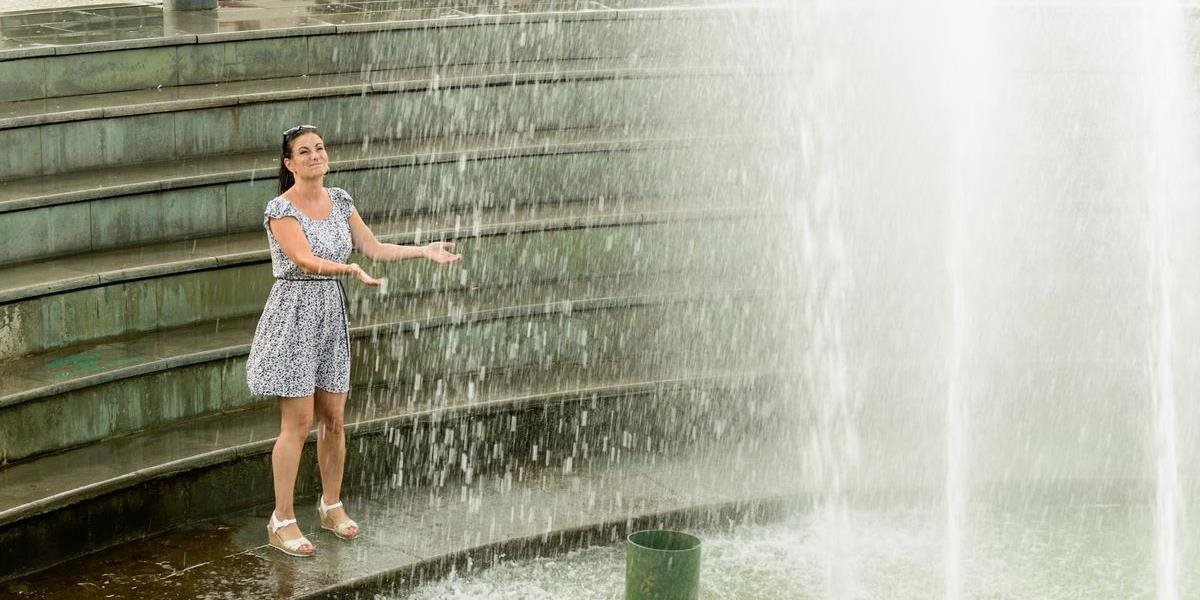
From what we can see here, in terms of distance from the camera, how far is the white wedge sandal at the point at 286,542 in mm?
6070

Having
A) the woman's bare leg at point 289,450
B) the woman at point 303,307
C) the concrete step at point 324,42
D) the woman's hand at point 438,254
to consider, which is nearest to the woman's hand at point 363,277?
the woman at point 303,307

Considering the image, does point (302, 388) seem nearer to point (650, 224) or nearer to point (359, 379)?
point (359, 379)

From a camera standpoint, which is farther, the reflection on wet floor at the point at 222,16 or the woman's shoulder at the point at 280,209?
the reflection on wet floor at the point at 222,16

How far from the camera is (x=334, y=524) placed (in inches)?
249

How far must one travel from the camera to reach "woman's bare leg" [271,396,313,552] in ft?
19.6

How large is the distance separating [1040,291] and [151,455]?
5524 mm

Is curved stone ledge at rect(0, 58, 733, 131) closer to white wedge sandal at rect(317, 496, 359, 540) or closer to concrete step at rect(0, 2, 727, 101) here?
concrete step at rect(0, 2, 727, 101)

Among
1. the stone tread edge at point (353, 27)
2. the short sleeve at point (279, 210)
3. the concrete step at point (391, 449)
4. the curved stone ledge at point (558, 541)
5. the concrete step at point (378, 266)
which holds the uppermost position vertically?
the stone tread edge at point (353, 27)

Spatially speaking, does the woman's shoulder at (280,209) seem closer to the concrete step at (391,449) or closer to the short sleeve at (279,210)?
the short sleeve at (279,210)

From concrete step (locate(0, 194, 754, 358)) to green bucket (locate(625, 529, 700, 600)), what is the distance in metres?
3.01

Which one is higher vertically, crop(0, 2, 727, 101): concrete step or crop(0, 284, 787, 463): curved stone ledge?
crop(0, 2, 727, 101): concrete step

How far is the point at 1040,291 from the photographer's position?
30.1 ft

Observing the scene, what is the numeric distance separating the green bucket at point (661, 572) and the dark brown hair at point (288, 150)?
2.09 m

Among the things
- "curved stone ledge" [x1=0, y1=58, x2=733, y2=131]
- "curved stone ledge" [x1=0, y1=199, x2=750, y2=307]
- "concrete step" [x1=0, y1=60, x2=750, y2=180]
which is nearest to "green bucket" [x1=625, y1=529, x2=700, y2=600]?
"curved stone ledge" [x1=0, y1=199, x2=750, y2=307]
